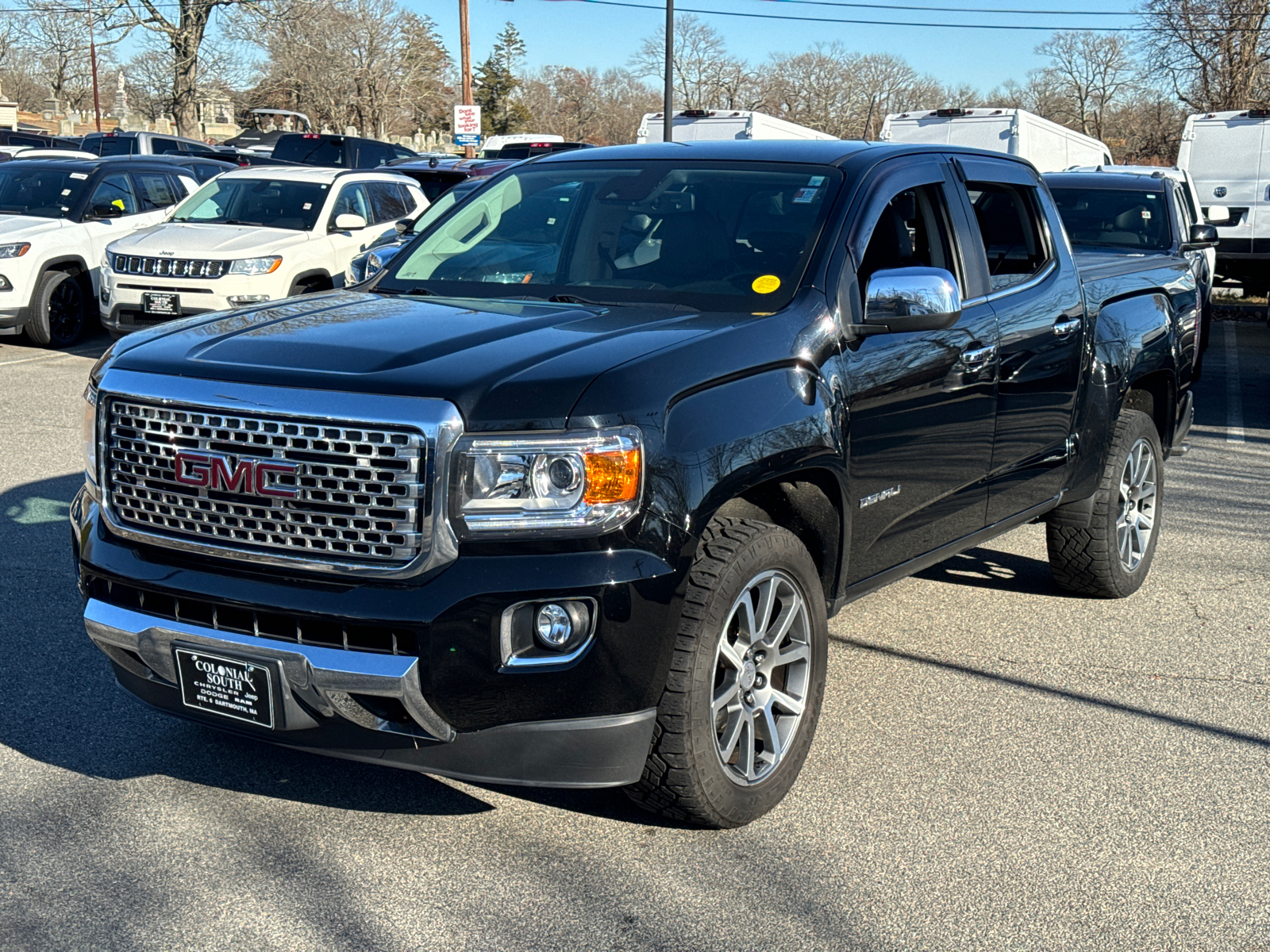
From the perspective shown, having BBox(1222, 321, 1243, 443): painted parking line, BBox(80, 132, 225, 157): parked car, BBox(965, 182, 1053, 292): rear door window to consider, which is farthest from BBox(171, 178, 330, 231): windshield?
BBox(80, 132, 225, 157): parked car

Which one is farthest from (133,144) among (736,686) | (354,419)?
(736,686)

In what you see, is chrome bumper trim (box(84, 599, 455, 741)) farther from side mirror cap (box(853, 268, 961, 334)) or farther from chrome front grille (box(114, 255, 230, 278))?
chrome front grille (box(114, 255, 230, 278))

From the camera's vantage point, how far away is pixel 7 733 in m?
4.21

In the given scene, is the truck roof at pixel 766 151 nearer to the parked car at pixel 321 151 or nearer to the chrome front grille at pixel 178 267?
the chrome front grille at pixel 178 267

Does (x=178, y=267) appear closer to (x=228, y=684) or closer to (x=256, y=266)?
(x=256, y=266)

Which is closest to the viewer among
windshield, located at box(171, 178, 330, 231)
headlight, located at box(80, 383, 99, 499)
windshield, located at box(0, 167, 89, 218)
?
headlight, located at box(80, 383, 99, 499)

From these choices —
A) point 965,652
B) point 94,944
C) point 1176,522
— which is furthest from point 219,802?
point 1176,522

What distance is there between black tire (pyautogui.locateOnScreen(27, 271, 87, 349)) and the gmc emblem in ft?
33.5

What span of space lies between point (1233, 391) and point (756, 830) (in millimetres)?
10584

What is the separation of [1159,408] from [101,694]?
4982 mm

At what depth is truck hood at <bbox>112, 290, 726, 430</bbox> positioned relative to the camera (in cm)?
317

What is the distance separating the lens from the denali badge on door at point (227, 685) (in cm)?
322

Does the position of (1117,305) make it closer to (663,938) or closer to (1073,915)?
(1073,915)

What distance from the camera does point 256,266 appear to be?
38.8 feet
